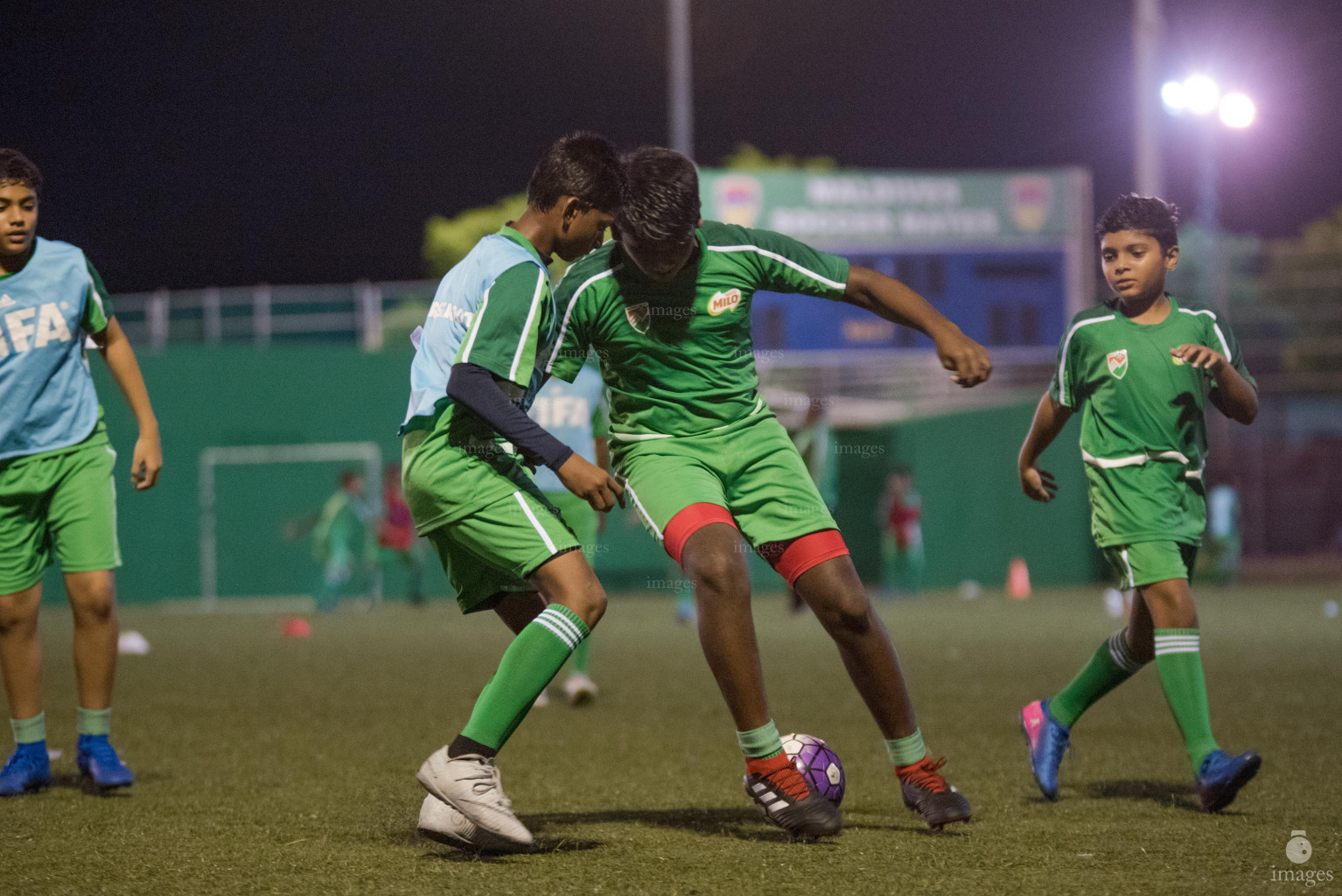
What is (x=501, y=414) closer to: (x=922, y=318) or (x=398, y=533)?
(x=922, y=318)

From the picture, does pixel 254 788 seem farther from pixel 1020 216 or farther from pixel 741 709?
pixel 1020 216

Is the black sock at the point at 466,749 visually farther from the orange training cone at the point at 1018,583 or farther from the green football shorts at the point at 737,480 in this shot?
the orange training cone at the point at 1018,583

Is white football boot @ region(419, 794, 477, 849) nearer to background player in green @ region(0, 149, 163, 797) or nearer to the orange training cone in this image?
background player in green @ region(0, 149, 163, 797)

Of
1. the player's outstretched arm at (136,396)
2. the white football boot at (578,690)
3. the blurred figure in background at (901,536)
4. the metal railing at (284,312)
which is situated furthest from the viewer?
the metal railing at (284,312)

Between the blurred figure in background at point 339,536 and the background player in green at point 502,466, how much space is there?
50.5ft

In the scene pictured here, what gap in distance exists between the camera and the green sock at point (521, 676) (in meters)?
4.17

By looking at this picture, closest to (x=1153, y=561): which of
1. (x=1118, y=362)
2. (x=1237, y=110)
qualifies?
(x=1118, y=362)

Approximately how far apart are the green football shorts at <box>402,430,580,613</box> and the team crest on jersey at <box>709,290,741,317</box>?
759mm

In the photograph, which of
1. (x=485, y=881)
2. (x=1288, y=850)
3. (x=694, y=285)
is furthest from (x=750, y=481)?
(x=1288, y=850)

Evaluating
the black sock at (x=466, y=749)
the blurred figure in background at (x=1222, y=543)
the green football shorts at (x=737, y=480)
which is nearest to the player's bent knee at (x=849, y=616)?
the green football shorts at (x=737, y=480)

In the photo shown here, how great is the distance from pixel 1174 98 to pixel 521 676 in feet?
63.0

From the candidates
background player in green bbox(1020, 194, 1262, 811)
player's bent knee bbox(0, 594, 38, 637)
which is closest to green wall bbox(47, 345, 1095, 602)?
player's bent knee bbox(0, 594, 38, 637)

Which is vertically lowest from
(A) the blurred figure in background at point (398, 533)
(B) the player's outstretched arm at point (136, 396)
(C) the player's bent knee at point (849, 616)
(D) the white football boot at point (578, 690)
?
(A) the blurred figure in background at point (398, 533)

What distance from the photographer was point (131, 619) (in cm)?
1912
